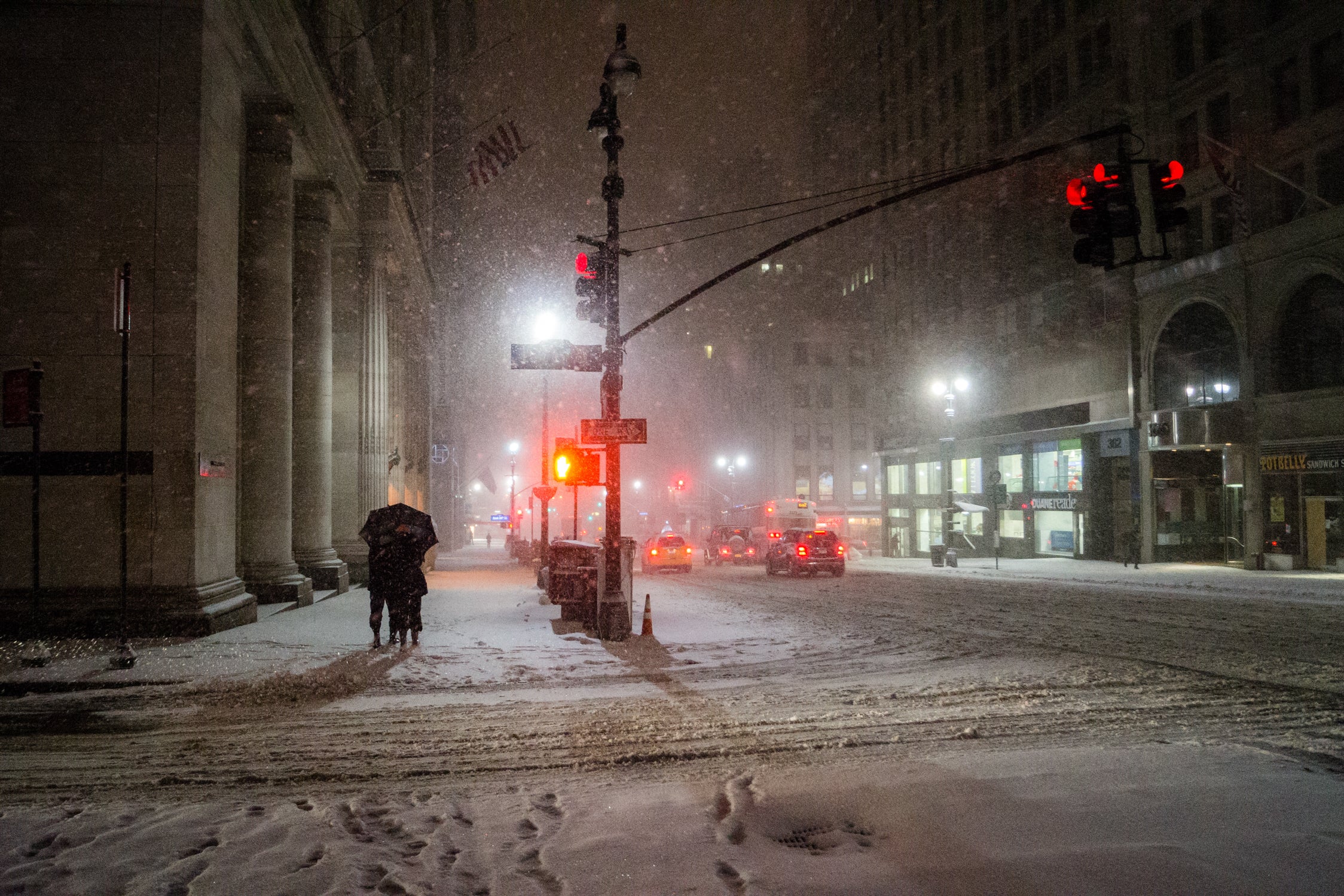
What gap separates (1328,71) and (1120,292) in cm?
1045

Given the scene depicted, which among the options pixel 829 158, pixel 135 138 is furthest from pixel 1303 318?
pixel 829 158

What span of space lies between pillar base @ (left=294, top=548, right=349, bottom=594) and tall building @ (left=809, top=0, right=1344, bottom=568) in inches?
863

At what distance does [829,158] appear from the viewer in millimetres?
83062

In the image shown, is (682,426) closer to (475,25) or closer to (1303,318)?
(475,25)

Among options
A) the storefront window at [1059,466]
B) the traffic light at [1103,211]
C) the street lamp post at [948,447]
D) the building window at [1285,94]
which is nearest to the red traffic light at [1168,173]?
the traffic light at [1103,211]

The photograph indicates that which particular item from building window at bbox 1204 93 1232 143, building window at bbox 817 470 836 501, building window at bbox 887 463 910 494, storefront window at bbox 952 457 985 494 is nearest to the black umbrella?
building window at bbox 1204 93 1232 143

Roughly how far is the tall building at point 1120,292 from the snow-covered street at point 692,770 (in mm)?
17884

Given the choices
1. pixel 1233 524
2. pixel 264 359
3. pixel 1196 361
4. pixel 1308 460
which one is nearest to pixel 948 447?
pixel 1196 361

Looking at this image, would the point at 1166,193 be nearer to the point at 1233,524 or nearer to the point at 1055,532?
the point at 1233,524

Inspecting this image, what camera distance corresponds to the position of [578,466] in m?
13.4

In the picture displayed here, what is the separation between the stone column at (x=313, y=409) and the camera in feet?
63.9

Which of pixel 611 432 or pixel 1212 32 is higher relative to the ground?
pixel 1212 32

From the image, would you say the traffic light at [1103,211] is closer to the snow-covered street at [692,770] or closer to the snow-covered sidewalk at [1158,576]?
the snow-covered street at [692,770]

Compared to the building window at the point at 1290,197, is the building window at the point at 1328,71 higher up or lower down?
higher up
